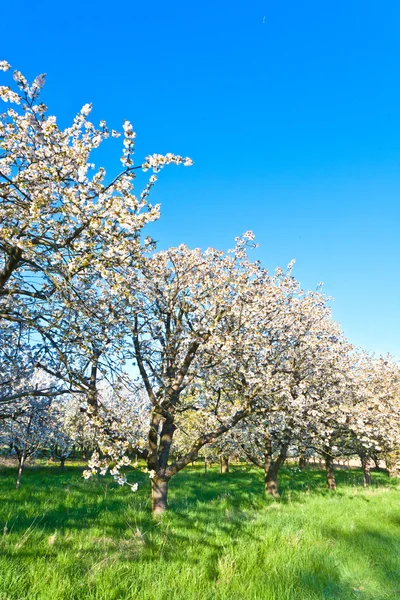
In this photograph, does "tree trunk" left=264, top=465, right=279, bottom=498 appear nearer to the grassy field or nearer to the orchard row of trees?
the orchard row of trees

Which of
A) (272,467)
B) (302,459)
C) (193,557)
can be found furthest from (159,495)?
(302,459)

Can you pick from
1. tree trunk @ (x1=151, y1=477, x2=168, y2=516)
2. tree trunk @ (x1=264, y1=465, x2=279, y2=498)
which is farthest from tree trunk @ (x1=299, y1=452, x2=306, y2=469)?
A: tree trunk @ (x1=151, y1=477, x2=168, y2=516)

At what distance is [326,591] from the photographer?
5691 millimetres

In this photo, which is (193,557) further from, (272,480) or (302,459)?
(302,459)

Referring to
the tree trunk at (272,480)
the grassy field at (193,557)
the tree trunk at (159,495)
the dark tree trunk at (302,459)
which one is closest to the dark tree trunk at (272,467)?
the tree trunk at (272,480)

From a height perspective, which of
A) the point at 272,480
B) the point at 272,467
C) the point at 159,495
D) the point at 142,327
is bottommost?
the point at 272,480

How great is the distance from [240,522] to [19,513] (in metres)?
5.66

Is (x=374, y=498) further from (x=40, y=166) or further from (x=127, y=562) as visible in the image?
(x=40, y=166)

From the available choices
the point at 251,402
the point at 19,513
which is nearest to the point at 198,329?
the point at 251,402

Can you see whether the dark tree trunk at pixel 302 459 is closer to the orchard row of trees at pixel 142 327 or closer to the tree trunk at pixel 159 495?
the orchard row of trees at pixel 142 327

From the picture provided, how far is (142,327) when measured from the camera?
11812 mm

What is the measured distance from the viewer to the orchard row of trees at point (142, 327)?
18.0 ft

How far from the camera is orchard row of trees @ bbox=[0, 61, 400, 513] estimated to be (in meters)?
5.49

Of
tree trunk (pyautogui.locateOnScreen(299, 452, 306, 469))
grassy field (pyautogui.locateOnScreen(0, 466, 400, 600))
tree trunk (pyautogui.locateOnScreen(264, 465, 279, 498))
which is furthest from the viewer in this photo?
tree trunk (pyautogui.locateOnScreen(299, 452, 306, 469))
